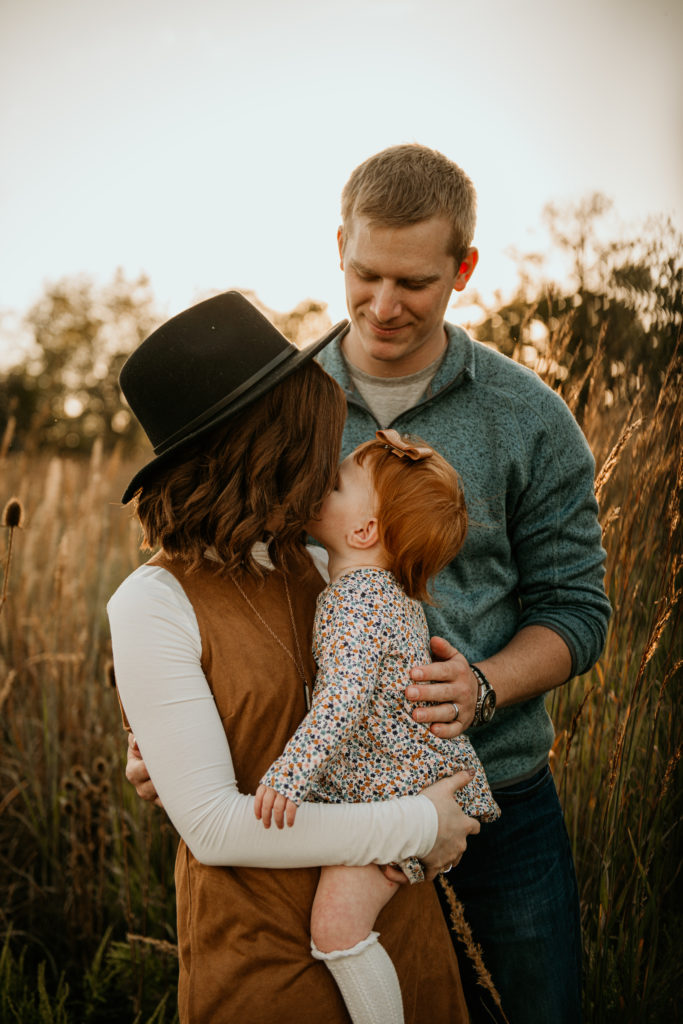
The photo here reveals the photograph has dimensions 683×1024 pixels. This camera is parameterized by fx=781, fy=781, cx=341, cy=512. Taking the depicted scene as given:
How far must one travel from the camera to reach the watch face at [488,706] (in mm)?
1859

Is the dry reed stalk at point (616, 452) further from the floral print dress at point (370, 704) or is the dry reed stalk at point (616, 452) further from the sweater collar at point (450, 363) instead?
the floral print dress at point (370, 704)

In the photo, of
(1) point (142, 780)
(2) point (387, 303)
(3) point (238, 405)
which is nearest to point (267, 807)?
(1) point (142, 780)

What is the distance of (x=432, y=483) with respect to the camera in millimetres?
1708

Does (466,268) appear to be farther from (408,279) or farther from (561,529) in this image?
(561,529)

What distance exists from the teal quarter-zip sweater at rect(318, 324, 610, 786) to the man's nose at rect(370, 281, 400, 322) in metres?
0.25

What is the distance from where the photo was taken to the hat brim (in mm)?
1521

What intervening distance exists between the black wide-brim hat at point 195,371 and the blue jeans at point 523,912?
4.24 feet

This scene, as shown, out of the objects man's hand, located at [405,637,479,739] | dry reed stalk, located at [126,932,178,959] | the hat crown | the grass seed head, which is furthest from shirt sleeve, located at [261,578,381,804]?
dry reed stalk, located at [126,932,178,959]

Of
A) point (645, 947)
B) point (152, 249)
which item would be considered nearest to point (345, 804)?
point (645, 947)

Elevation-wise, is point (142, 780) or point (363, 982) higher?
point (142, 780)

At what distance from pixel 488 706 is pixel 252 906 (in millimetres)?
710

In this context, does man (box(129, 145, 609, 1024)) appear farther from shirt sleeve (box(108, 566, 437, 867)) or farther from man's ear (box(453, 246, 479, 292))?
shirt sleeve (box(108, 566, 437, 867))

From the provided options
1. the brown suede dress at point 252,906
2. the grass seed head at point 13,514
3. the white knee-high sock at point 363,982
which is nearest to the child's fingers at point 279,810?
the brown suede dress at point 252,906

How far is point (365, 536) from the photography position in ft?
5.68
